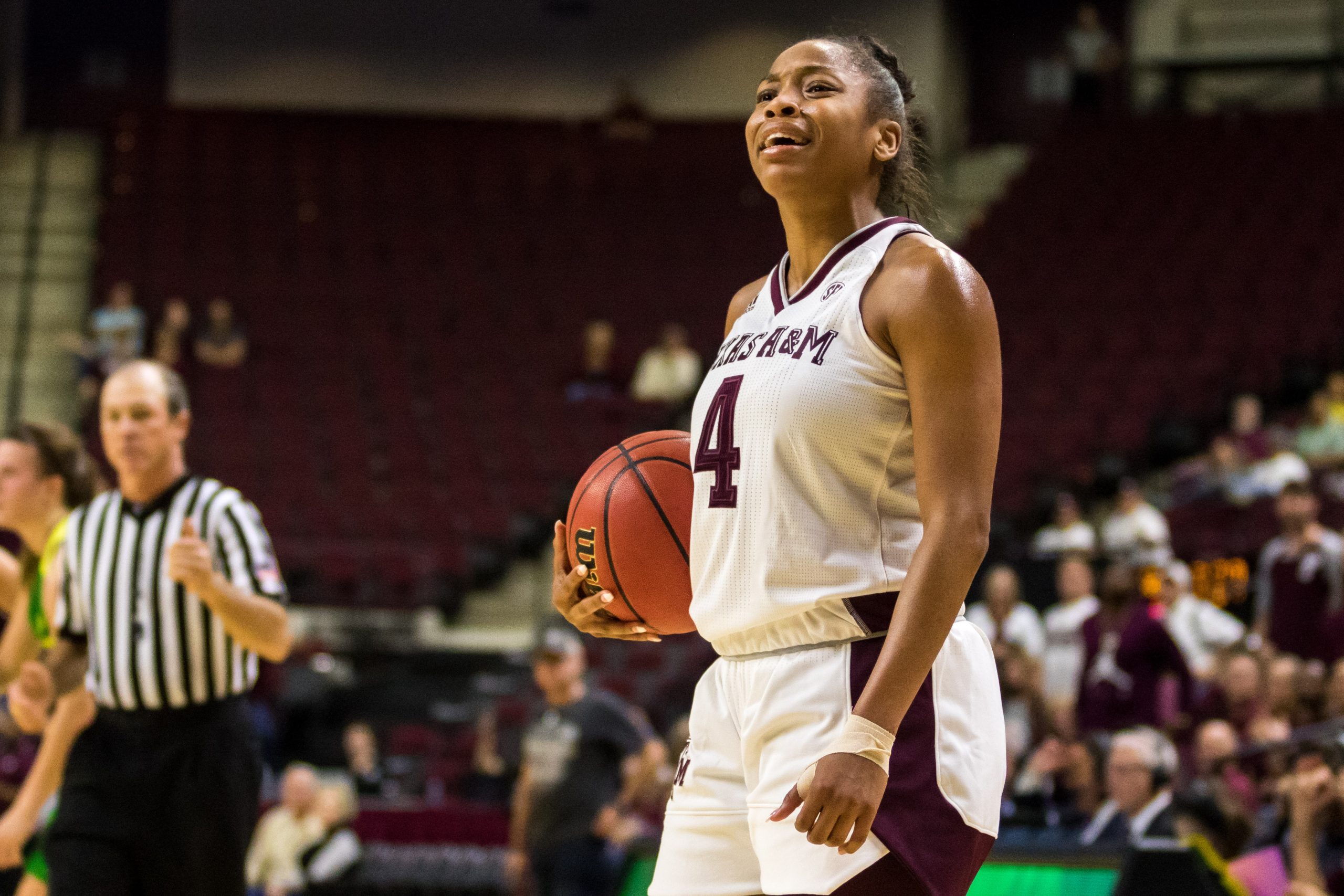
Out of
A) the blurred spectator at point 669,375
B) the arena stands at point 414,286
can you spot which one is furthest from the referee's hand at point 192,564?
the blurred spectator at point 669,375

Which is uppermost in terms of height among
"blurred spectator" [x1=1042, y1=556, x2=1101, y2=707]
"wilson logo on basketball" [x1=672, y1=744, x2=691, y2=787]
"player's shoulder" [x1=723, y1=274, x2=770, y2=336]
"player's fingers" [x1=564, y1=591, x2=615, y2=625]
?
"player's shoulder" [x1=723, y1=274, x2=770, y2=336]

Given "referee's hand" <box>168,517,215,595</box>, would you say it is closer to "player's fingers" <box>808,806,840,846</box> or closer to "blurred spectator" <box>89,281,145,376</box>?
"player's fingers" <box>808,806,840,846</box>

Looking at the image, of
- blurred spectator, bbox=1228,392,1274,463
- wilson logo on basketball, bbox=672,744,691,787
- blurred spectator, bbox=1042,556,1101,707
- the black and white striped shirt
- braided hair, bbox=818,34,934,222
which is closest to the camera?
wilson logo on basketball, bbox=672,744,691,787

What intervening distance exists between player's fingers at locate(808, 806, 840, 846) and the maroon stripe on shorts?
10 centimetres

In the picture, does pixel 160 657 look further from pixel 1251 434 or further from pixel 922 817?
pixel 1251 434

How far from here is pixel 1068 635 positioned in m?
8.16

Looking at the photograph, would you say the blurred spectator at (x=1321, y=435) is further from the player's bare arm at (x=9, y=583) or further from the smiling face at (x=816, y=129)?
the smiling face at (x=816, y=129)

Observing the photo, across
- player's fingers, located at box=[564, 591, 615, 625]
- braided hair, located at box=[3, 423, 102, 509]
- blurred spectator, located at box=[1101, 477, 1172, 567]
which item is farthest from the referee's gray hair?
blurred spectator, located at box=[1101, 477, 1172, 567]

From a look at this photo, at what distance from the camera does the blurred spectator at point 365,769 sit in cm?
894

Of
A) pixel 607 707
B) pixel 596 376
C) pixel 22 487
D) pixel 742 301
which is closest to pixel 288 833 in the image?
pixel 607 707

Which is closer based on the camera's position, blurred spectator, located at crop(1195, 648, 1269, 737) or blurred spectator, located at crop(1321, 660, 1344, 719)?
blurred spectator, located at crop(1321, 660, 1344, 719)

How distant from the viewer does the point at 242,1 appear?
17828 mm

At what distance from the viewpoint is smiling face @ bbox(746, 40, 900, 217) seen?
2279mm

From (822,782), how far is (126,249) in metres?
→ 13.8
